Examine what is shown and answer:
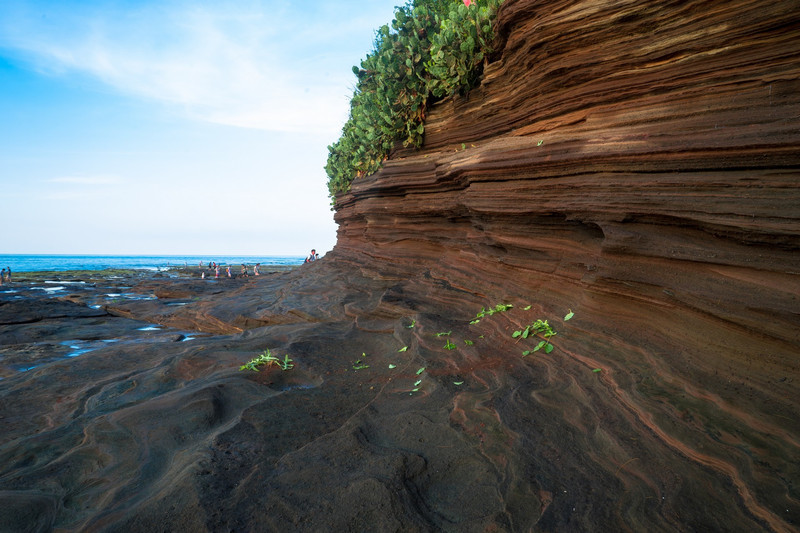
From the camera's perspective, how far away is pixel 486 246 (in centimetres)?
802

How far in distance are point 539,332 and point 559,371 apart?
1.00 meters

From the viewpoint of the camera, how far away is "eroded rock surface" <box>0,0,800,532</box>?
9.80 ft

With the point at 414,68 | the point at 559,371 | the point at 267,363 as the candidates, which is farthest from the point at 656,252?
the point at 414,68

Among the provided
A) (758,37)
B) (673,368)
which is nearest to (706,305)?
(673,368)

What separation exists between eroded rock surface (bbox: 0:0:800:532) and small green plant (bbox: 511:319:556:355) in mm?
121

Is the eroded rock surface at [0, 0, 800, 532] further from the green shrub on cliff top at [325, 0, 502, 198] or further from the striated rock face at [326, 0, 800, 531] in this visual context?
the green shrub on cliff top at [325, 0, 502, 198]

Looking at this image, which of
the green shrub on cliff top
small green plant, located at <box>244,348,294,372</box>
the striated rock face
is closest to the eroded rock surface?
the striated rock face

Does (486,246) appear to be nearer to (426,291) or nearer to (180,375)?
(426,291)

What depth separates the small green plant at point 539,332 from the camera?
5.30 m

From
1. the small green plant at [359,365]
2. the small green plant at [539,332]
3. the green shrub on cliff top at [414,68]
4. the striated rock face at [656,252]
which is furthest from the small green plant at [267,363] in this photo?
the green shrub on cliff top at [414,68]

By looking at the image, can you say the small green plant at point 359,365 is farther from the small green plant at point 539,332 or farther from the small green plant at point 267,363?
the small green plant at point 539,332

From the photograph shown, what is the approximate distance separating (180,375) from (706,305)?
7.06 metres

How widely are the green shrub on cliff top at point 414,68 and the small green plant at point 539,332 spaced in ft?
18.6

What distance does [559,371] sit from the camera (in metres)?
4.69
